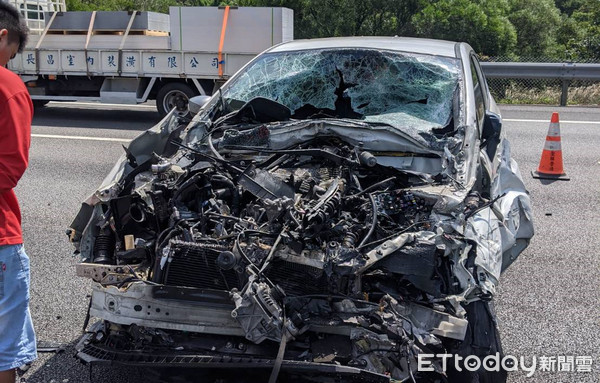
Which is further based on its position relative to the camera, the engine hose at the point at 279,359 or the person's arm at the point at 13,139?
the engine hose at the point at 279,359

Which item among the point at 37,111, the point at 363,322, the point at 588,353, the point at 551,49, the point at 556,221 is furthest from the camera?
the point at 551,49

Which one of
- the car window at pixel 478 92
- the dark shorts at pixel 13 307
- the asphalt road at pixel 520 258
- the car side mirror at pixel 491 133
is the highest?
the car window at pixel 478 92

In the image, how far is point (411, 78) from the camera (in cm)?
512

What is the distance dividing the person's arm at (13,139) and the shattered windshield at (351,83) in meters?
2.40

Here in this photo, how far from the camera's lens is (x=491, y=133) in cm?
486

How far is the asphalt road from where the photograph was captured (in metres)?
4.16

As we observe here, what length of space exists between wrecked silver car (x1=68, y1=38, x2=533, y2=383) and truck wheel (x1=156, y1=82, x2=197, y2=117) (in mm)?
8130

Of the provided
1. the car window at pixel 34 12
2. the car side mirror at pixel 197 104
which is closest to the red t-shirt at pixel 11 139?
the car side mirror at pixel 197 104

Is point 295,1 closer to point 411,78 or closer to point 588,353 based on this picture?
point 411,78

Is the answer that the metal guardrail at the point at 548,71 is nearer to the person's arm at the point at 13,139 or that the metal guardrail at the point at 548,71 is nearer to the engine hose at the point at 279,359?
the engine hose at the point at 279,359

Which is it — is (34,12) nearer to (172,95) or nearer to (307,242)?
(172,95)

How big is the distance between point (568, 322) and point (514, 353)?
654 mm

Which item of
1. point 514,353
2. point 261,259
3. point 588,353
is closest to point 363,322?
point 261,259

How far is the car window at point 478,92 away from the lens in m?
4.95
